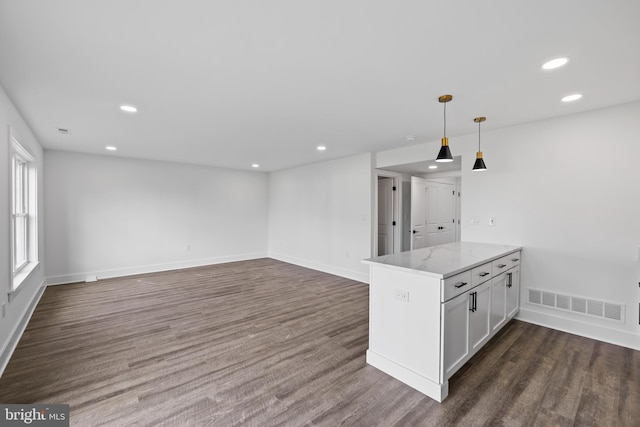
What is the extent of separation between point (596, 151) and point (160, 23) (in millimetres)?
4100

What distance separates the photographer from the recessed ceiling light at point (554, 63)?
1990mm

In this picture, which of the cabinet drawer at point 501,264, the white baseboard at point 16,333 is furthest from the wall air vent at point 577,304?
the white baseboard at point 16,333

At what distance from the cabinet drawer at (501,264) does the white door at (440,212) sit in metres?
2.52

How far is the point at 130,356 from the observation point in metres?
2.57

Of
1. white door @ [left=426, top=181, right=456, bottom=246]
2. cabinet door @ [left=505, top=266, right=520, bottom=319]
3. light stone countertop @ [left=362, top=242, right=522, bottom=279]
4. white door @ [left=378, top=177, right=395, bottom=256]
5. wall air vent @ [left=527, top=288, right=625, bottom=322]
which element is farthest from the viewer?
white door @ [left=378, top=177, right=395, bottom=256]

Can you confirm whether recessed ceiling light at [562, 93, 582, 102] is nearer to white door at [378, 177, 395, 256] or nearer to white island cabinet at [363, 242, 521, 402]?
white island cabinet at [363, 242, 521, 402]

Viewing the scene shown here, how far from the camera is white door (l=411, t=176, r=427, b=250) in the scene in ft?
17.2

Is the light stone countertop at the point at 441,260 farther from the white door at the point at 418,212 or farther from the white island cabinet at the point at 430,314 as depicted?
the white door at the point at 418,212

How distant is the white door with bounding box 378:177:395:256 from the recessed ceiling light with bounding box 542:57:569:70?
12.4 feet

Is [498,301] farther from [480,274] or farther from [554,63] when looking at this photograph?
[554,63]

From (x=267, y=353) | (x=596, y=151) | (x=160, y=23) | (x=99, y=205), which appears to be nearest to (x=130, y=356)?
(x=267, y=353)

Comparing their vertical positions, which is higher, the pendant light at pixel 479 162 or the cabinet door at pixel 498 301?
the pendant light at pixel 479 162

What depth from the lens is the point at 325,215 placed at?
605 centimetres

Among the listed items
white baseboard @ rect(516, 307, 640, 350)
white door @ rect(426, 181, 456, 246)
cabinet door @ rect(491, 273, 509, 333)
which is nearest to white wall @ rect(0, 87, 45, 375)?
cabinet door @ rect(491, 273, 509, 333)
